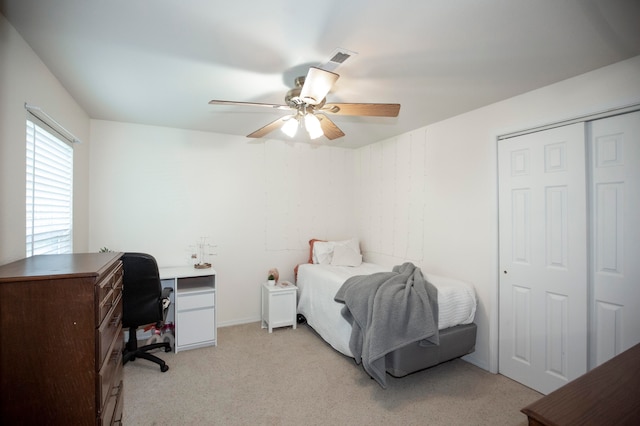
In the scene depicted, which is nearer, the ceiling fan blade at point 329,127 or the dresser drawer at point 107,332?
the dresser drawer at point 107,332

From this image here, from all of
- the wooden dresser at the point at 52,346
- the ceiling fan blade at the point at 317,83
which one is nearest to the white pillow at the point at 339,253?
the ceiling fan blade at the point at 317,83

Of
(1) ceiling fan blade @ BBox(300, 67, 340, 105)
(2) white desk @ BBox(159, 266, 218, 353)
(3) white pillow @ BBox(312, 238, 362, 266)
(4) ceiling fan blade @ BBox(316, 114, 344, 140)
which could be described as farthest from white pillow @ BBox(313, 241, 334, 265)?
(1) ceiling fan blade @ BBox(300, 67, 340, 105)

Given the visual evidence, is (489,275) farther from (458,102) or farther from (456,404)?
(458,102)

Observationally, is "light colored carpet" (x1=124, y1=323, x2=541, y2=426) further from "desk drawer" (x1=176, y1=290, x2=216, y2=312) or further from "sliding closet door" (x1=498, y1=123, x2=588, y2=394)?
"desk drawer" (x1=176, y1=290, x2=216, y2=312)

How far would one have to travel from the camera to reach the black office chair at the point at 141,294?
244 centimetres

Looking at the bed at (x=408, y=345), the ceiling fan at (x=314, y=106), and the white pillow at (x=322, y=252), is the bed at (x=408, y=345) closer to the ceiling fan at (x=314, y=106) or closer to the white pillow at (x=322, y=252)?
the white pillow at (x=322, y=252)

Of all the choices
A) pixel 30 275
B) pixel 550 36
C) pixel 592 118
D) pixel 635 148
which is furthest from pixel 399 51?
pixel 30 275

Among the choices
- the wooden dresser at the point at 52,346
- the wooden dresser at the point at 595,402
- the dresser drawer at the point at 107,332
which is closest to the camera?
the wooden dresser at the point at 595,402

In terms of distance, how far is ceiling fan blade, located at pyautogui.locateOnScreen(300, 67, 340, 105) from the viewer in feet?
5.44

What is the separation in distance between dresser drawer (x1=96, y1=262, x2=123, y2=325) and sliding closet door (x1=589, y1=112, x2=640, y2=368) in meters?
3.06

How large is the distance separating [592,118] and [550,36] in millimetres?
845

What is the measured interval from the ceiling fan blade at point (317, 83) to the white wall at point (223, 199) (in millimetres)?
2083

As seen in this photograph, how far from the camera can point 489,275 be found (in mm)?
2689

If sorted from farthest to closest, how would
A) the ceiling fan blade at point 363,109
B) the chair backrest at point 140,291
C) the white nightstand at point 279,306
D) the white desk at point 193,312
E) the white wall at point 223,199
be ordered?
1. the white nightstand at point 279,306
2. the white wall at point 223,199
3. the white desk at point 193,312
4. the chair backrest at point 140,291
5. the ceiling fan blade at point 363,109
